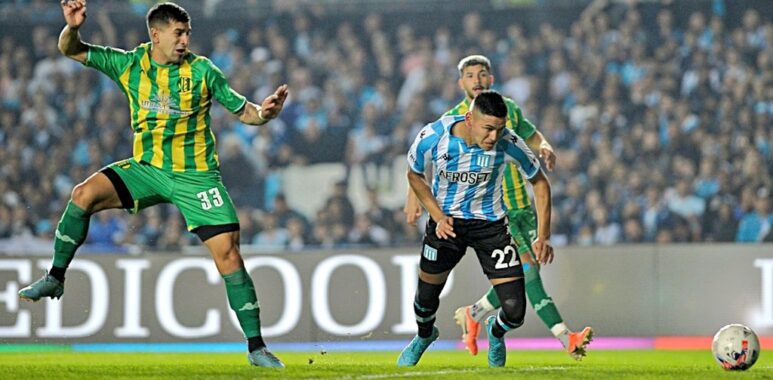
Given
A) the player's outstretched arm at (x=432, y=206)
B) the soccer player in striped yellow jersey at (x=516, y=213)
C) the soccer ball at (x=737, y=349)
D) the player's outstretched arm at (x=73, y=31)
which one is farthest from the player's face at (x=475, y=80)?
the player's outstretched arm at (x=73, y=31)

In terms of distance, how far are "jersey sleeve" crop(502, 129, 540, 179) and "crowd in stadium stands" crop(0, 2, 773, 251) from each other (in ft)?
21.2

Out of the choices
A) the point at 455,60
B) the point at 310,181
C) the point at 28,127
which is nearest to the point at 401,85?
the point at 455,60

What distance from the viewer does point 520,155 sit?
723 centimetres

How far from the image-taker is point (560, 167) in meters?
15.0

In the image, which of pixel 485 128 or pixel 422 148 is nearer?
pixel 485 128

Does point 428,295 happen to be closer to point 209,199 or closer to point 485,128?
point 485,128

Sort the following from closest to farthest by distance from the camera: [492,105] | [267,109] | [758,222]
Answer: [267,109]
[492,105]
[758,222]

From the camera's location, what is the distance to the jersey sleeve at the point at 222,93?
276 inches

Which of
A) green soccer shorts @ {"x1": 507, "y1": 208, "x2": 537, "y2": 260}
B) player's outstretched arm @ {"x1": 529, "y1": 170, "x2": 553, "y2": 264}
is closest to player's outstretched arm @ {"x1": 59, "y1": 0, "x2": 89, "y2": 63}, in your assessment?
player's outstretched arm @ {"x1": 529, "y1": 170, "x2": 553, "y2": 264}

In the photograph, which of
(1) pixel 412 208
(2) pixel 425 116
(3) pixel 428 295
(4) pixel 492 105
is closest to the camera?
(4) pixel 492 105

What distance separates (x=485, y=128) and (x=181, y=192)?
1.71m

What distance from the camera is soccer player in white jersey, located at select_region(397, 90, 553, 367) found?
7.21 m

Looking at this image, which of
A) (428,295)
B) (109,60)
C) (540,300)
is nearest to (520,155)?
(428,295)

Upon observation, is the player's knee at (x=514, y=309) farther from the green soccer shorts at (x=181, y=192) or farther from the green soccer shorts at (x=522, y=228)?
the green soccer shorts at (x=181, y=192)
